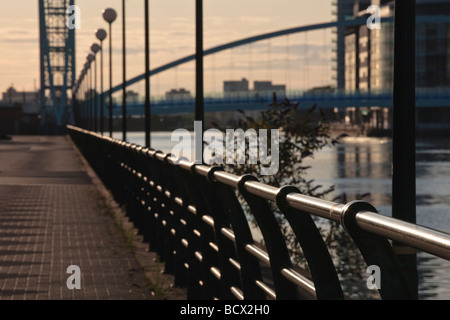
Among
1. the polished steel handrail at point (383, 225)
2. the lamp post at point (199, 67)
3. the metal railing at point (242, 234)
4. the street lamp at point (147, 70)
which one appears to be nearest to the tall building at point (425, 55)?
the street lamp at point (147, 70)

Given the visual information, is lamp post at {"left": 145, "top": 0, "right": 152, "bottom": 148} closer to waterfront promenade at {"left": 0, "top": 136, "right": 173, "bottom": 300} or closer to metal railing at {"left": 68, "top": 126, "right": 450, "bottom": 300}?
waterfront promenade at {"left": 0, "top": 136, "right": 173, "bottom": 300}

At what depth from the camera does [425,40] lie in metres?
129

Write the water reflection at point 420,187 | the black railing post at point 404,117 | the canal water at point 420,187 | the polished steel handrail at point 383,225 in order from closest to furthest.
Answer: the polished steel handrail at point 383,225
the black railing post at point 404,117
the canal water at point 420,187
the water reflection at point 420,187

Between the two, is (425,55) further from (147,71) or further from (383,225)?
(383,225)

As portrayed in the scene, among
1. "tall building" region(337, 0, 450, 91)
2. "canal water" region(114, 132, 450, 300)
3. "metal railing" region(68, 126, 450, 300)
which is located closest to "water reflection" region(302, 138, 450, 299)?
"canal water" region(114, 132, 450, 300)

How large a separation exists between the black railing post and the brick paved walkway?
330cm

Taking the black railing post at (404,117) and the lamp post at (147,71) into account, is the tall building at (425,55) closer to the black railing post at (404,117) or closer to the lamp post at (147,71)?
the lamp post at (147,71)

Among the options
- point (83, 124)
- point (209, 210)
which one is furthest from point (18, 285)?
point (83, 124)

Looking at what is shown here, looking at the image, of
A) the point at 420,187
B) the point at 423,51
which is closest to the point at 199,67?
the point at 420,187

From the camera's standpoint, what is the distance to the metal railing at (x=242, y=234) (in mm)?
3197

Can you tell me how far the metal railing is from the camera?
3197 mm

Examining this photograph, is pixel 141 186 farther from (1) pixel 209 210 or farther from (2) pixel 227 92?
(2) pixel 227 92

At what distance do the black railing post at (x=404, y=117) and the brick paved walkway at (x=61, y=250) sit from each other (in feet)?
10.8
